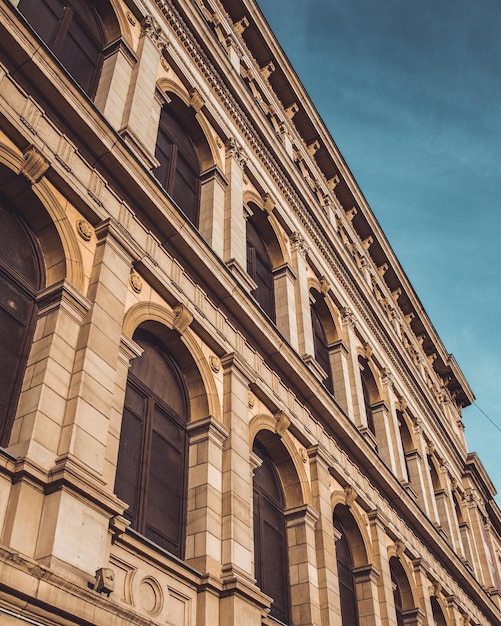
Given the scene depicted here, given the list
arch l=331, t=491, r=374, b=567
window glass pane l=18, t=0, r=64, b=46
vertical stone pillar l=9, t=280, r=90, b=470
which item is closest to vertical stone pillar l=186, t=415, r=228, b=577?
vertical stone pillar l=9, t=280, r=90, b=470

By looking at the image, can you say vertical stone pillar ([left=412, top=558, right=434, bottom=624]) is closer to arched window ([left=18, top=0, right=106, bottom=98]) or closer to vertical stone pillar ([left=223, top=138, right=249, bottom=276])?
vertical stone pillar ([left=223, top=138, right=249, bottom=276])

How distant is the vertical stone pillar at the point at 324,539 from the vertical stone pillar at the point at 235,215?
4.93 meters

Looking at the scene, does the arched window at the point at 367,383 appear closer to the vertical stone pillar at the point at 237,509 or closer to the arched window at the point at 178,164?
the arched window at the point at 178,164

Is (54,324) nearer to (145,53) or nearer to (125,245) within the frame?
(125,245)

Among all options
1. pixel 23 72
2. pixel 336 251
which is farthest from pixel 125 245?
pixel 336 251

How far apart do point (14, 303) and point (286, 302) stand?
11.0m

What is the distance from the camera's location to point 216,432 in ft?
46.9

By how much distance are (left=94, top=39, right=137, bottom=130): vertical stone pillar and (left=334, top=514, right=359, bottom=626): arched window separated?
11603 mm

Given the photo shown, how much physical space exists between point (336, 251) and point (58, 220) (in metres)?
16.0

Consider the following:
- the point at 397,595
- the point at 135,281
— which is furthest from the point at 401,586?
the point at 135,281

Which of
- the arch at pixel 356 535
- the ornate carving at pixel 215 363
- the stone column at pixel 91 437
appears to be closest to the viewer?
the stone column at pixel 91 437

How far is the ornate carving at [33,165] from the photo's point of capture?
38.2ft

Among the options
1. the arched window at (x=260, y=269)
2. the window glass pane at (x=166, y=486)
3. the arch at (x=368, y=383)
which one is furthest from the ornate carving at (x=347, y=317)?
the window glass pane at (x=166, y=486)

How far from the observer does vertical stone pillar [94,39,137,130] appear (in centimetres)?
1509
